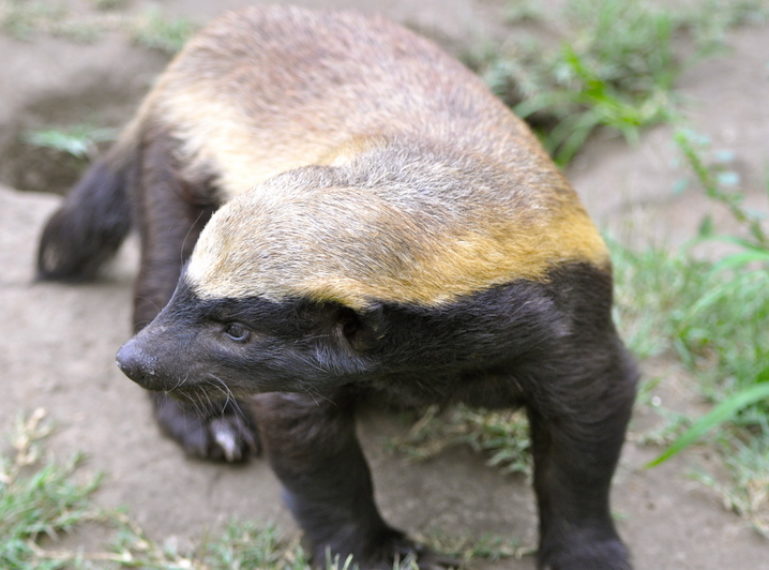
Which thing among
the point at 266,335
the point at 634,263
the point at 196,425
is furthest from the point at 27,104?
the point at 266,335

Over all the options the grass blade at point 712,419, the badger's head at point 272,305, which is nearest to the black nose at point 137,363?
the badger's head at point 272,305

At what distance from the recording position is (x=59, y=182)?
7.37m

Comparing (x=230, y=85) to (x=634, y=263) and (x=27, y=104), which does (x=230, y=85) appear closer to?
(x=634, y=263)

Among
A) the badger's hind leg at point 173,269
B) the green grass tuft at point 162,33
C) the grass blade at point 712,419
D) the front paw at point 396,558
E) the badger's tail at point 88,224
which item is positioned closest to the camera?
the front paw at point 396,558

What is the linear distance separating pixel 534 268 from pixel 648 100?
4.47 meters

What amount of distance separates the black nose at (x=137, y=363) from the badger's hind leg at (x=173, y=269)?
1423 mm

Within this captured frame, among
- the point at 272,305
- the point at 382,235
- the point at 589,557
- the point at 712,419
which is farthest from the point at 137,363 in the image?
the point at 712,419

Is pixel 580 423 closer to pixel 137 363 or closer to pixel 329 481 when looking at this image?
pixel 329 481

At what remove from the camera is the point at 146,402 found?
4773 mm

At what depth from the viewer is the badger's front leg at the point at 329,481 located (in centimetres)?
349

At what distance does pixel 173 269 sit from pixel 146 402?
75cm

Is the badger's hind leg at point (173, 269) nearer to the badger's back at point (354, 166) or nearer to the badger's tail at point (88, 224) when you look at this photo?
the badger's back at point (354, 166)

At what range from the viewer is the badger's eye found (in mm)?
2809

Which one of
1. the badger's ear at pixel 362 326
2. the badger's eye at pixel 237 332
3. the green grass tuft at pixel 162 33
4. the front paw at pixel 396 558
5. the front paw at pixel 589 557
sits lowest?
the green grass tuft at pixel 162 33
